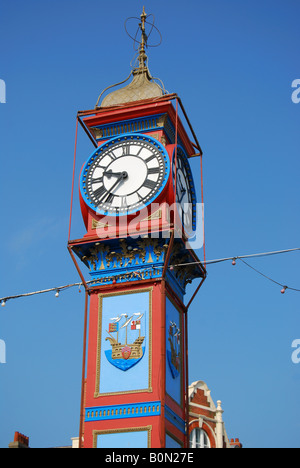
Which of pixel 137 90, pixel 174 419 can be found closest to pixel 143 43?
pixel 137 90

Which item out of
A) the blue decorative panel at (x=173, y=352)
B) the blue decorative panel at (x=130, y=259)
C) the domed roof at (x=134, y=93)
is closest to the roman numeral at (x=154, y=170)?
the blue decorative panel at (x=130, y=259)

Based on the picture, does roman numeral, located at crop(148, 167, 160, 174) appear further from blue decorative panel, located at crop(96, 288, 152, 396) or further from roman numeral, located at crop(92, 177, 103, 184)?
blue decorative panel, located at crop(96, 288, 152, 396)

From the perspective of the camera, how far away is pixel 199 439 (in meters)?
41.9

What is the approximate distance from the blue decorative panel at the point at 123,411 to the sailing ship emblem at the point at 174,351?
1811mm

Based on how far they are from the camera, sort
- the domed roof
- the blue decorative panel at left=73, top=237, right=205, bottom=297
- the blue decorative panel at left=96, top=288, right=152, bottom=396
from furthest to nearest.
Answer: the domed roof, the blue decorative panel at left=73, top=237, right=205, bottom=297, the blue decorative panel at left=96, top=288, right=152, bottom=396

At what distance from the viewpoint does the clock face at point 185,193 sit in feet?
109

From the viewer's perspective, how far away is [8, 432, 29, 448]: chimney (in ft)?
126

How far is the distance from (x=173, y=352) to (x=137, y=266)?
9.23ft

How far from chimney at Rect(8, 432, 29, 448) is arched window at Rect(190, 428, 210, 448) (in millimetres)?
6723

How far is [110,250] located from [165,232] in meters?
2.01

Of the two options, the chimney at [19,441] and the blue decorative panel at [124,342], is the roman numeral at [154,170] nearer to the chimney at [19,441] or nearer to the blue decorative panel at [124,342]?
the blue decorative panel at [124,342]

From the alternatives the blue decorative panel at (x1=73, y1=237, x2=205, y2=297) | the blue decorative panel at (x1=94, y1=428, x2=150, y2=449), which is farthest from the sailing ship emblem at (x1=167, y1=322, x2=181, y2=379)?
the blue decorative panel at (x1=94, y1=428, x2=150, y2=449)

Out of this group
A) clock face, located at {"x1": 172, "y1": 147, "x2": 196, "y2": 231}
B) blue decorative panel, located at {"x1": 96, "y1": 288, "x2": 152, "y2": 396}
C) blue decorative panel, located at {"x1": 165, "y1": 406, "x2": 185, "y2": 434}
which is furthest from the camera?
clock face, located at {"x1": 172, "y1": 147, "x2": 196, "y2": 231}

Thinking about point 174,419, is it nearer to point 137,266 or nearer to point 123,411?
point 123,411
